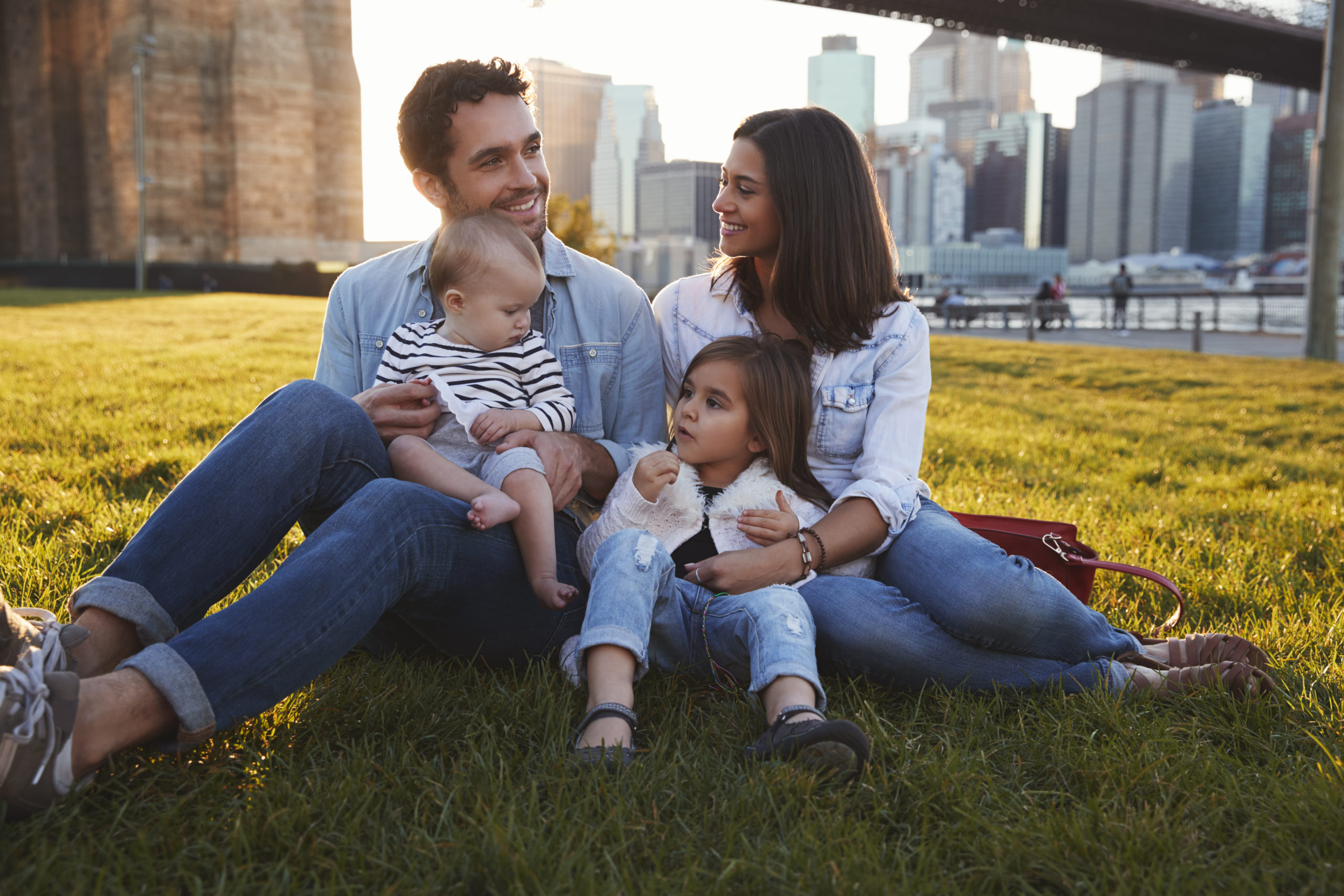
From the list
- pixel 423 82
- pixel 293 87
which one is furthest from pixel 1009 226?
pixel 423 82

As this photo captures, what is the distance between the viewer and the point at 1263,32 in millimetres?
53500

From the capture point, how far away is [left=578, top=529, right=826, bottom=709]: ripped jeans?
5.94 feet

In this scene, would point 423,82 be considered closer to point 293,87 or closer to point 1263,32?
point 293,87

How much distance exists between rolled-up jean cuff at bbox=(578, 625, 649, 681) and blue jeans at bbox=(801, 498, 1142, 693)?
0.47 metres

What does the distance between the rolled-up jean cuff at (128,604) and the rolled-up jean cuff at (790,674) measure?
3.43 feet

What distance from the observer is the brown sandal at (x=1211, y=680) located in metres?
2.02

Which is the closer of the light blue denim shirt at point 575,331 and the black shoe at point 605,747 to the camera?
the black shoe at point 605,747

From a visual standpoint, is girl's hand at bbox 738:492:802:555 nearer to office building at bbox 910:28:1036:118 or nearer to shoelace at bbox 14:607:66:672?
shoelace at bbox 14:607:66:672

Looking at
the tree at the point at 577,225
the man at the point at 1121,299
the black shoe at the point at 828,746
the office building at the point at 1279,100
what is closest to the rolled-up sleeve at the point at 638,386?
the black shoe at the point at 828,746

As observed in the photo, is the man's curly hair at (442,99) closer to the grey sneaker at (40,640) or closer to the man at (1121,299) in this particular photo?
the grey sneaker at (40,640)

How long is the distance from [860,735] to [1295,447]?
562 centimetres

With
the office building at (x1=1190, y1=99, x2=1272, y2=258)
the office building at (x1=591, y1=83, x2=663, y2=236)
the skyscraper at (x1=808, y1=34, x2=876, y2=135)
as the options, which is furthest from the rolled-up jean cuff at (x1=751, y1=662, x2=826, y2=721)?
the office building at (x1=1190, y1=99, x2=1272, y2=258)

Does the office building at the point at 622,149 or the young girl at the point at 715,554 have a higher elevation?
the office building at the point at 622,149

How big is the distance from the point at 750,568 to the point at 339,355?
4.37 feet
